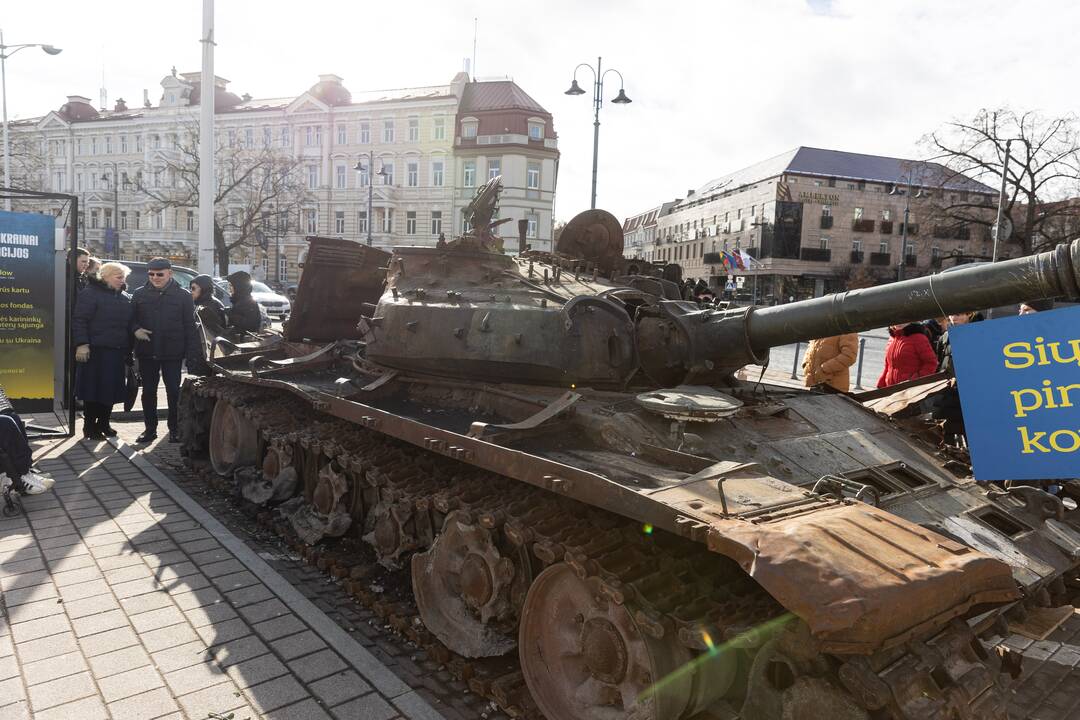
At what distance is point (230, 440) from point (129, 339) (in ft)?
8.28

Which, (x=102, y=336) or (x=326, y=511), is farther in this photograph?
(x=102, y=336)

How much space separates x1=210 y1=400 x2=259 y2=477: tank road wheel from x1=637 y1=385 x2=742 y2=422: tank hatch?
478 cm

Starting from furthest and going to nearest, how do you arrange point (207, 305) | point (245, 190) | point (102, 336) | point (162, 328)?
point (245, 190) → point (207, 305) → point (162, 328) → point (102, 336)

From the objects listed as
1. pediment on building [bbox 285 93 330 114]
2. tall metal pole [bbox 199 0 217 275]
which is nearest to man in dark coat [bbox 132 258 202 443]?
tall metal pole [bbox 199 0 217 275]

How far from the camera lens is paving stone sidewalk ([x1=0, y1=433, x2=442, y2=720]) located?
378cm

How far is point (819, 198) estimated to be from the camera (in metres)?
53.7

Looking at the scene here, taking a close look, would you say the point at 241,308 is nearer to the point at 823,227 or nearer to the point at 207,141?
the point at 207,141

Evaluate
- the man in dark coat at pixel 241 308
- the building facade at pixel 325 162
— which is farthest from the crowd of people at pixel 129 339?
the building facade at pixel 325 162

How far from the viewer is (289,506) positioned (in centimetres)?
641

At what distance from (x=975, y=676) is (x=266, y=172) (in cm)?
4432

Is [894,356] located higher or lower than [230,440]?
higher

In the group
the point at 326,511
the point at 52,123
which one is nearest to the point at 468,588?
the point at 326,511

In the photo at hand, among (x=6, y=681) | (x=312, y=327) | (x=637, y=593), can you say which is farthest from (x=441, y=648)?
(x=312, y=327)

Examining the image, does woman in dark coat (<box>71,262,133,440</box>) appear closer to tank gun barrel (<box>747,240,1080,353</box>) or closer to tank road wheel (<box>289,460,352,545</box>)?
tank road wheel (<box>289,460,352,545</box>)
